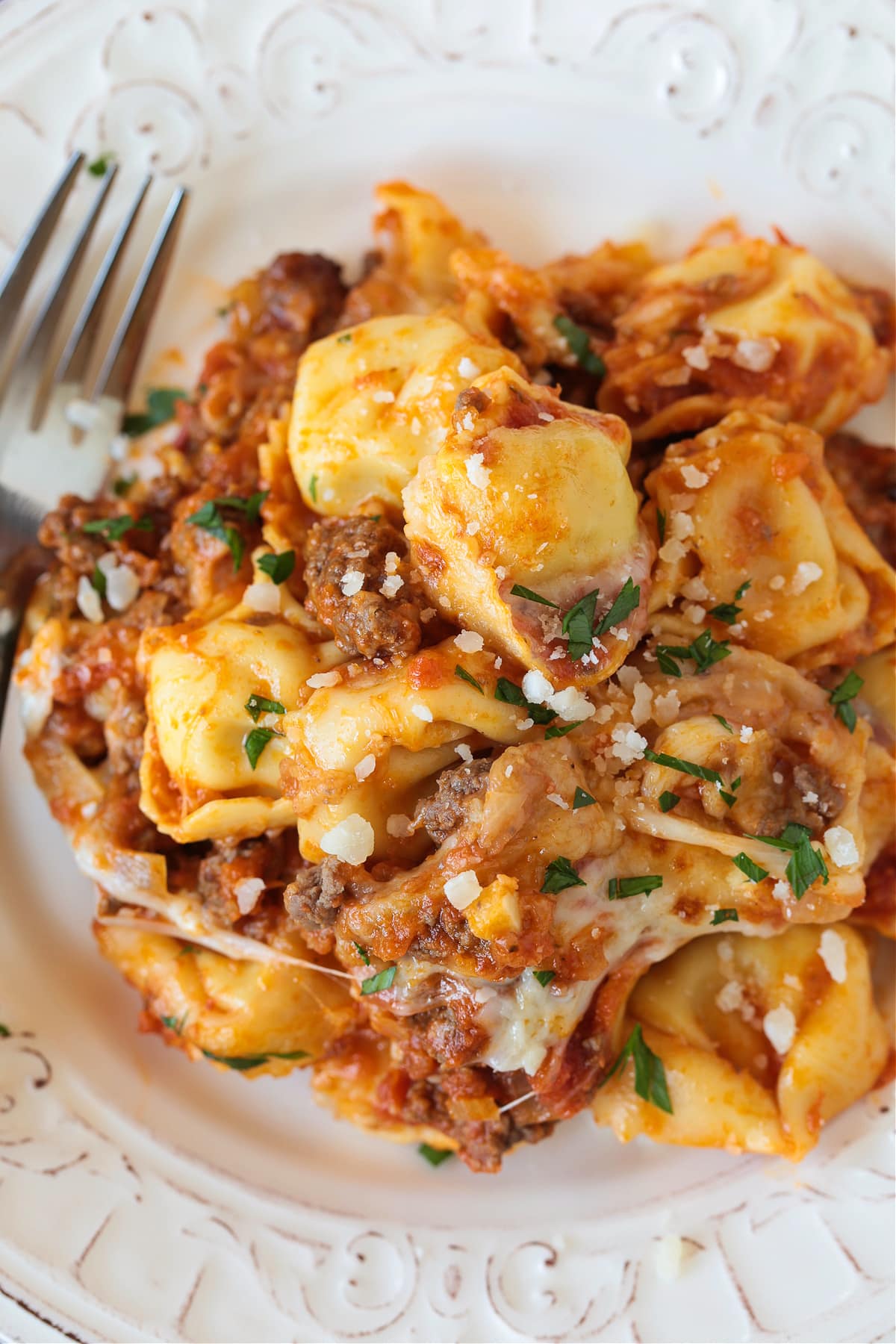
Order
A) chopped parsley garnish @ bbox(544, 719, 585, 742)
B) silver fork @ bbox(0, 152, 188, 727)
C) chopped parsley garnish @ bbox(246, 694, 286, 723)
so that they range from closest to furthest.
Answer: chopped parsley garnish @ bbox(544, 719, 585, 742) < chopped parsley garnish @ bbox(246, 694, 286, 723) < silver fork @ bbox(0, 152, 188, 727)

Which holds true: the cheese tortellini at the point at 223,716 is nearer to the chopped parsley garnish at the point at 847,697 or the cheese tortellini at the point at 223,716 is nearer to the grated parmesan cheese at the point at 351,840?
the grated parmesan cheese at the point at 351,840

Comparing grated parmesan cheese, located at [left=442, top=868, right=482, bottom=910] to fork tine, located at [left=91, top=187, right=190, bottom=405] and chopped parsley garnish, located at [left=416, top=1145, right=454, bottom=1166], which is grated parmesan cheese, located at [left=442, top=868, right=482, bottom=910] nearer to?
Answer: chopped parsley garnish, located at [left=416, top=1145, right=454, bottom=1166]

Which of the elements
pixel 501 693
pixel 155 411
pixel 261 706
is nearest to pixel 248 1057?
pixel 261 706

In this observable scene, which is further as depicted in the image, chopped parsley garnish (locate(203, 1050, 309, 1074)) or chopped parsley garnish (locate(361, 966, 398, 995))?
chopped parsley garnish (locate(203, 1050, 309, 1074))

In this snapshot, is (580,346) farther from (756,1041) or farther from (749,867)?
(756,1041)

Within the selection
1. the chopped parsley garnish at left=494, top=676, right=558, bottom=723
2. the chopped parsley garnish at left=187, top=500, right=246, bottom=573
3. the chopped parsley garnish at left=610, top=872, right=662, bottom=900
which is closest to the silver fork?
the chopped parsley garnish at left=187, top=500, right=246, bottom=573

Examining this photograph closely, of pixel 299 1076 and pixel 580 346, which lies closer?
pixel 580 346

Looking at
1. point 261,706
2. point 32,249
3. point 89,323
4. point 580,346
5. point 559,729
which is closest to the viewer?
point 559,729

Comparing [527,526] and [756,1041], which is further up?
[527,526]
